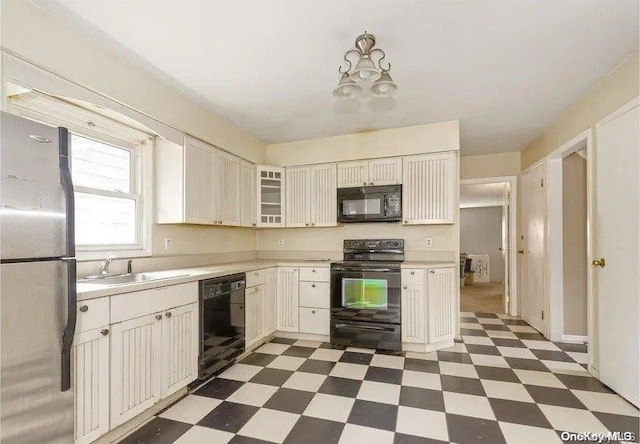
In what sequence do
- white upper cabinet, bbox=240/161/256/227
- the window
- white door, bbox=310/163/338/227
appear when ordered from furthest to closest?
white door, bbox=310/163/338/227, white upper cabinet, bbox=240/161/256/227, the window

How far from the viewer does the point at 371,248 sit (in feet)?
12.8

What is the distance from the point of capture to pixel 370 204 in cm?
369

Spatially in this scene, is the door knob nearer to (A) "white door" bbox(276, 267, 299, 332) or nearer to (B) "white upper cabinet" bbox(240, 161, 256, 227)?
(A) "white door" bbox(276, 267, 299, 332)

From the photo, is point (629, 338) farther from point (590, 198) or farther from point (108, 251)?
point (108, 251)

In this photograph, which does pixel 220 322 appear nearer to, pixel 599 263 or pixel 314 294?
pixel 314 294

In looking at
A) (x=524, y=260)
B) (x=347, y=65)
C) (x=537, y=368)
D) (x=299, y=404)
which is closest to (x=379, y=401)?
(x=299, y=404)

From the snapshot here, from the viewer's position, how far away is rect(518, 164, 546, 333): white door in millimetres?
3773

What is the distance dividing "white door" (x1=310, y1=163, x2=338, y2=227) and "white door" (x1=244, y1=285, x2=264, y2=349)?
3.76ft

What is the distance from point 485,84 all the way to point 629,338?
2.18 m

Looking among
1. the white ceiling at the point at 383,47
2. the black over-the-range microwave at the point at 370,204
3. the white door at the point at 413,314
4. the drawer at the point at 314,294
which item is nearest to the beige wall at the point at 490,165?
the white ceiling at the point at 383,47

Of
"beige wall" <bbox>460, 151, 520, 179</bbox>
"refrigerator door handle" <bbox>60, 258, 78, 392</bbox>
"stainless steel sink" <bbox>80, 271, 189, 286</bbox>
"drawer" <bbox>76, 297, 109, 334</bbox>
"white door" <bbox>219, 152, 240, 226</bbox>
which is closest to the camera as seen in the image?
"refrigerator door handle" <bbox>60, 258, 78, 392</bbox>

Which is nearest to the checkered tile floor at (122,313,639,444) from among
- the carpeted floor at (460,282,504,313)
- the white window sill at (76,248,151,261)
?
the white window sill at (76,248,151,261)

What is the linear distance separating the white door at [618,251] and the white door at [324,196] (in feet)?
8.21

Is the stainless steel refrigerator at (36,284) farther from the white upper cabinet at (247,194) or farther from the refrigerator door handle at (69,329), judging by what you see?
the white upper cabinet at (247,194)
